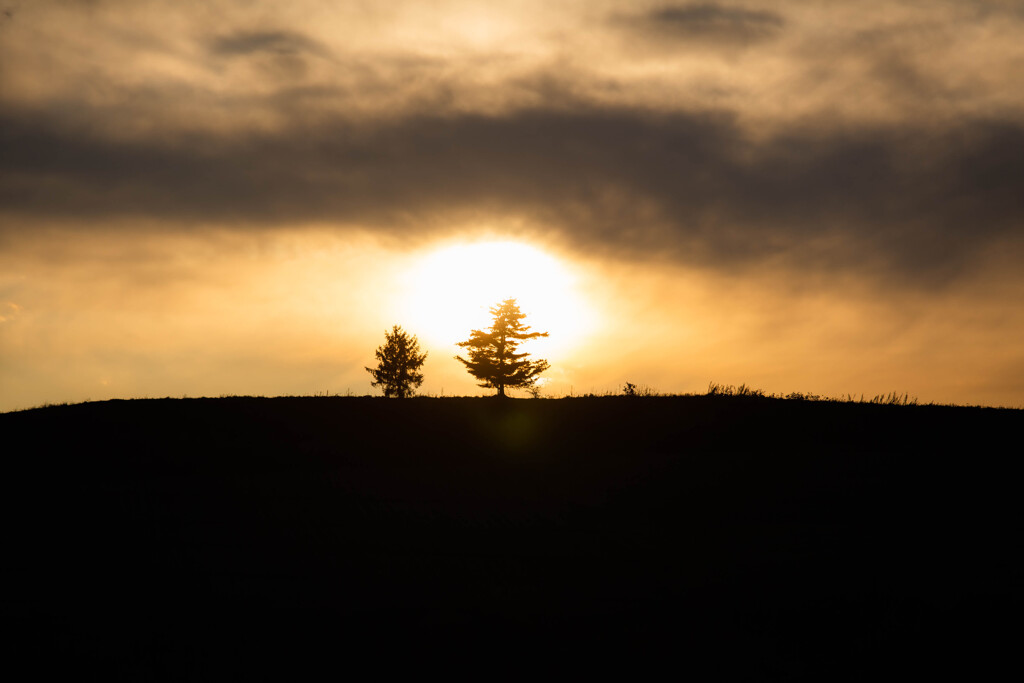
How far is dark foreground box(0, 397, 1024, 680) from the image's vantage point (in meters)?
9.52

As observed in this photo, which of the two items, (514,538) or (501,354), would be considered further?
(501,354)

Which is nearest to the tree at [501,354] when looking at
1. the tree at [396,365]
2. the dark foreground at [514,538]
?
the tree at [396,365]

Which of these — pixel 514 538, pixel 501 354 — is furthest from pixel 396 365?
pixel 514 538

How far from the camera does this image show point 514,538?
45.5 feet

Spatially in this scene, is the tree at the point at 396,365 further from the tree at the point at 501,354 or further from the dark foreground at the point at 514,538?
the dark foreground at the point at 514,538

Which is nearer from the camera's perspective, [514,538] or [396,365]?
[514,538]

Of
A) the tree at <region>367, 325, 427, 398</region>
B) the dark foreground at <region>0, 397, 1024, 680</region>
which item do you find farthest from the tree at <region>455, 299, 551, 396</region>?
the dark foreground at <region>0, 397, 1024, 680</region>

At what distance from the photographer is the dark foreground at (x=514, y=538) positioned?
9516mm

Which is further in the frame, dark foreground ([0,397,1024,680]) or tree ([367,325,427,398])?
tree ([367,325,427,398])

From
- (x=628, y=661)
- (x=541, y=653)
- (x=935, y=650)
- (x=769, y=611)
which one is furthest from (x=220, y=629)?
(x=935, y=650)

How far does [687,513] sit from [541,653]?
6956 mm

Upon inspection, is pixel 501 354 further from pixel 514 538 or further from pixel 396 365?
pixel 514 538

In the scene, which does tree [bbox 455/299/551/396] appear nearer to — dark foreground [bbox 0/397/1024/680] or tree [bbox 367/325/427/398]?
tree [bbox 367/325/427/398]

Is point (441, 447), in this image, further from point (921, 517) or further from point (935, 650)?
point (935, 650)
